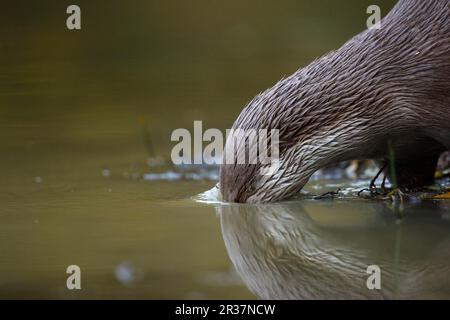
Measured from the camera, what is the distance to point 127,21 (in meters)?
11.9

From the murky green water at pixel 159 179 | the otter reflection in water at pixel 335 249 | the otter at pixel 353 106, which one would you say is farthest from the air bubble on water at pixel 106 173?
the otter reflection in water at pixel 335 249

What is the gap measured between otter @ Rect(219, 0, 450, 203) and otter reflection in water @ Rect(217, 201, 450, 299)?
0.22 meters

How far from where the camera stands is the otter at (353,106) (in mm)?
5441

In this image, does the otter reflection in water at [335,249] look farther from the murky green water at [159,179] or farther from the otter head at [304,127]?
the otter head at [304,127]

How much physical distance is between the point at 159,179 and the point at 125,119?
195cm

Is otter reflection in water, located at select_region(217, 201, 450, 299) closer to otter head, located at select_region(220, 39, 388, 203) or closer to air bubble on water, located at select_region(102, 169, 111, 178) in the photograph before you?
otter head, located at select_region(220, 39, 388, 203)

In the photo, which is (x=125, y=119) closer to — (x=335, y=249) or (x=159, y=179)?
(x=159, y=179)

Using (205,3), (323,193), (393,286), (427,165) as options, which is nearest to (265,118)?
(323,193)

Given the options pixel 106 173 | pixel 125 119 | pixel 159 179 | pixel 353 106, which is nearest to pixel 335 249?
pixel 353 106

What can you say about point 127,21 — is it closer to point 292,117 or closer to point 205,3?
point 205,3

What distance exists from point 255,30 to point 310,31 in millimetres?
789

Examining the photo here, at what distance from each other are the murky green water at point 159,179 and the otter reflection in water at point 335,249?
12 millimetres
